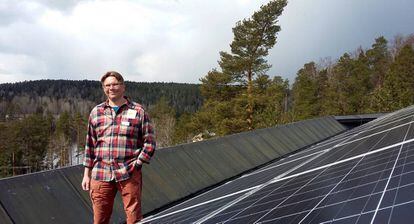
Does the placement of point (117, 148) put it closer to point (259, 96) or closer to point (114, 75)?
point (114, 75)

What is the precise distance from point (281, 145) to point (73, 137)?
101 metres

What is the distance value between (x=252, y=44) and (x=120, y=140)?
101 ft

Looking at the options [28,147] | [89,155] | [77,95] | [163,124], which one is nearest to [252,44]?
[89,155]

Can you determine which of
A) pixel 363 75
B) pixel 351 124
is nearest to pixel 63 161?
pixel 363 75

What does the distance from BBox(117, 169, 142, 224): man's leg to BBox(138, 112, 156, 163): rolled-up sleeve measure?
0.18 meters

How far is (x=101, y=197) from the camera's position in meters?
4.01

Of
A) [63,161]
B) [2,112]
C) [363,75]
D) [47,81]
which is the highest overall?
[47,81]

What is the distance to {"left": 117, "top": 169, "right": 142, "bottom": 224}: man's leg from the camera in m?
3.96

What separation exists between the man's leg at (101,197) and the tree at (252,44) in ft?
Result: 96.2

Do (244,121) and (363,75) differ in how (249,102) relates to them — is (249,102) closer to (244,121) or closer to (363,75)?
(244,121)

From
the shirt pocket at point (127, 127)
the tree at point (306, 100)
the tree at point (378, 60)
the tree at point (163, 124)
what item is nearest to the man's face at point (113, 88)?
the shirt pocket at point (127, 127)

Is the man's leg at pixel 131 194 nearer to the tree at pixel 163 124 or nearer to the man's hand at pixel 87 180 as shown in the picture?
the man's hand at pixel 87 180

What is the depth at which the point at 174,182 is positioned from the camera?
724 centimetres

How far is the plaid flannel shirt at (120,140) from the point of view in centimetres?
391
